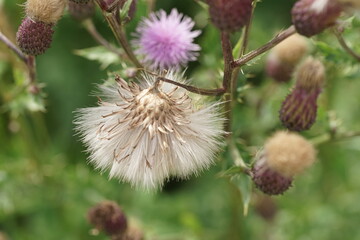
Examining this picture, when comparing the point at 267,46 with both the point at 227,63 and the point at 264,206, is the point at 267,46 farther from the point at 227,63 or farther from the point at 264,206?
the point at 264,206

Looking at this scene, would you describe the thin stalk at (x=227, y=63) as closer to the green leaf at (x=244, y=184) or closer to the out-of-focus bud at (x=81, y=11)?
the green leaf at (x=244, y=184)

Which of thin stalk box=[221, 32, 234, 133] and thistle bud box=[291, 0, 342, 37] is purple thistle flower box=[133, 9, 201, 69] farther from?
thistle bud box=[291, 0, 342, 37]

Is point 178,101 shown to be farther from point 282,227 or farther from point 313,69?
point 282,227

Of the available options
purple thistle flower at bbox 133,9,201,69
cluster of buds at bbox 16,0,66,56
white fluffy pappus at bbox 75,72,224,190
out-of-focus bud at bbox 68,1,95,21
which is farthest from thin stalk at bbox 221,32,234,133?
out-of-focus bud at bbox 68,1,95,21

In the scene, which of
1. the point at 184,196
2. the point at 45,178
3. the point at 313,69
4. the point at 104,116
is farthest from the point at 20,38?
the point at 184,196

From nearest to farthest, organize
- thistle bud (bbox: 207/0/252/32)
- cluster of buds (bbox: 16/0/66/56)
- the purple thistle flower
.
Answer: thistle bud (bbox: 207/0/252/32)
cluster of buds (bbox: 16/0/66/56)
the purple thistle flower

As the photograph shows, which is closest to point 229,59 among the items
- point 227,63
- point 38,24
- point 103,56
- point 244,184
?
point 227,63

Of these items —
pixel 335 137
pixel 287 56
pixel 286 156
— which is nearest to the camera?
pixel 286 156

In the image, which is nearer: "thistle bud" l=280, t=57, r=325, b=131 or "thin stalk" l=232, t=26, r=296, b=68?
"thin stalk" l=232, t=26, r=296, b=68
